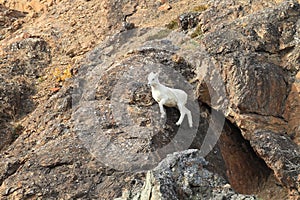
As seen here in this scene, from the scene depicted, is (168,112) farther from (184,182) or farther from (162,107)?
(184,182)

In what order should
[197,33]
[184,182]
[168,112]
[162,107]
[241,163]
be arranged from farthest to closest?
[197,33]
[241,163]
[168,112]
[162,107]
[184,182]

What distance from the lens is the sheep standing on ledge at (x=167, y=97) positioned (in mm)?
17859

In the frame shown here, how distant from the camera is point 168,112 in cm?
1816

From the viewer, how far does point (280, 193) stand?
17891mm

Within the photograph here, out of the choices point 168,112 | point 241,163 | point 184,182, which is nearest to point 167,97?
point 168,112

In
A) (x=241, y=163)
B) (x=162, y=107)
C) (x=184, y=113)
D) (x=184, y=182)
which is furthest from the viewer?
(x=241, y=163)

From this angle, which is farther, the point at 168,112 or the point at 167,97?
the point at 168,112

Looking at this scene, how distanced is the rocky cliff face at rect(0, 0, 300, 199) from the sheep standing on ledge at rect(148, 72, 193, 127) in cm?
26

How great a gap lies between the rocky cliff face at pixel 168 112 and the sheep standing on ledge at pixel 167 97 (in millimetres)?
259

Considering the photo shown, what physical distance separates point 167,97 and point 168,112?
497 millimetres

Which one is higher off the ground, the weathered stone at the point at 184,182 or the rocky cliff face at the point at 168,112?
the weathered stone at the point at 184,182

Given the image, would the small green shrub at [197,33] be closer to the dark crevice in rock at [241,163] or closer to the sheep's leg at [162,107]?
the dark crevice in rock at [241,163]

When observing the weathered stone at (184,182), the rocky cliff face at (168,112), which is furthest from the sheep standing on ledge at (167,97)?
the weathered stone at (184,182)

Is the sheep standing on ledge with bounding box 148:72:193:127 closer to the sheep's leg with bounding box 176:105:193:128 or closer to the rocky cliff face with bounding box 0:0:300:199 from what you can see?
the sheep's leg with bounding box 176:105:193:128
